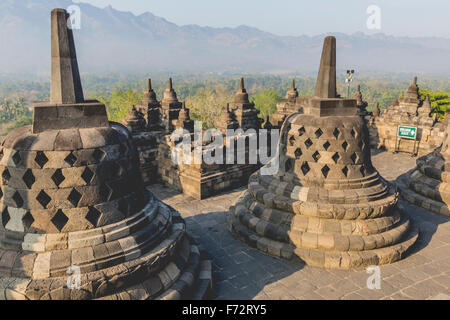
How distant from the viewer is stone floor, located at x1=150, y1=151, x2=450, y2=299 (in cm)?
593

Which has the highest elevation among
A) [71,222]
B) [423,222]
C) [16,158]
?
[16,158]

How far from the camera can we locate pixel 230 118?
13.0 m

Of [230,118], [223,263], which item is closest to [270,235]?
[223,263]

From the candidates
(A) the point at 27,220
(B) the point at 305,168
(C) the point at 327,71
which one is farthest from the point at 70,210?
(C) the point at 327,71

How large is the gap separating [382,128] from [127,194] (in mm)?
15880

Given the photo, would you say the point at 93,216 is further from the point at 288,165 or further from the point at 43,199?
the point at 288,165

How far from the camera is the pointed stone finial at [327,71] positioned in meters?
7.70

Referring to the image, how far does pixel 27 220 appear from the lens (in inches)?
190

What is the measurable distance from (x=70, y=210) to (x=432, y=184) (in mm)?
→ 9943

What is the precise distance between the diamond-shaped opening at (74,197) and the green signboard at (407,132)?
632 inches

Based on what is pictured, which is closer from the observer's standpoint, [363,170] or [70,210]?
[70,210]
